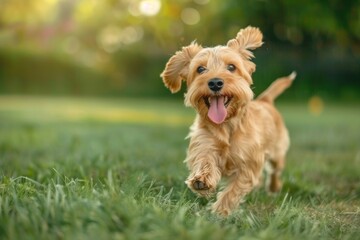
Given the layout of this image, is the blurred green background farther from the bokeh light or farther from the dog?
the dog

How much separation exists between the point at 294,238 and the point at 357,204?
184 cm

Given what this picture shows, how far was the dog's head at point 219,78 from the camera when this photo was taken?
13.4 ft

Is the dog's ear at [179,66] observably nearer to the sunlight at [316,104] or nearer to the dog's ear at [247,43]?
the dog's ear at [247,43]

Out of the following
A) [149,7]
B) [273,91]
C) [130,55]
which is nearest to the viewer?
[273,91]

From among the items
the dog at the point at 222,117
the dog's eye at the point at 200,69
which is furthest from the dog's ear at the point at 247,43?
the dog's eye at the point at 200,69

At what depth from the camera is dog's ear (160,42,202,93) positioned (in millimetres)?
4574

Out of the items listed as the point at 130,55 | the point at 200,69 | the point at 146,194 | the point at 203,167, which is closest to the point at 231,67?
the point at 200,69

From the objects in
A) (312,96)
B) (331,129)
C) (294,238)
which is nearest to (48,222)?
(294,238)

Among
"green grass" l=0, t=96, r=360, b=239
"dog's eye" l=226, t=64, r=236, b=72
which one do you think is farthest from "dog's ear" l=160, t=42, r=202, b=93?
"green grass" l=0, t=96, r=360, b=239

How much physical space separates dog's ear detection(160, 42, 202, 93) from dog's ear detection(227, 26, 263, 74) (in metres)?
0.27

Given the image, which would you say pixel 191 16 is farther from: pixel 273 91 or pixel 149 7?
pixel 273 91

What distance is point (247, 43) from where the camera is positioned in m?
4.59

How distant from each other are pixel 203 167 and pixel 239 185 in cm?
33

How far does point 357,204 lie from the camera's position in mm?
4402
